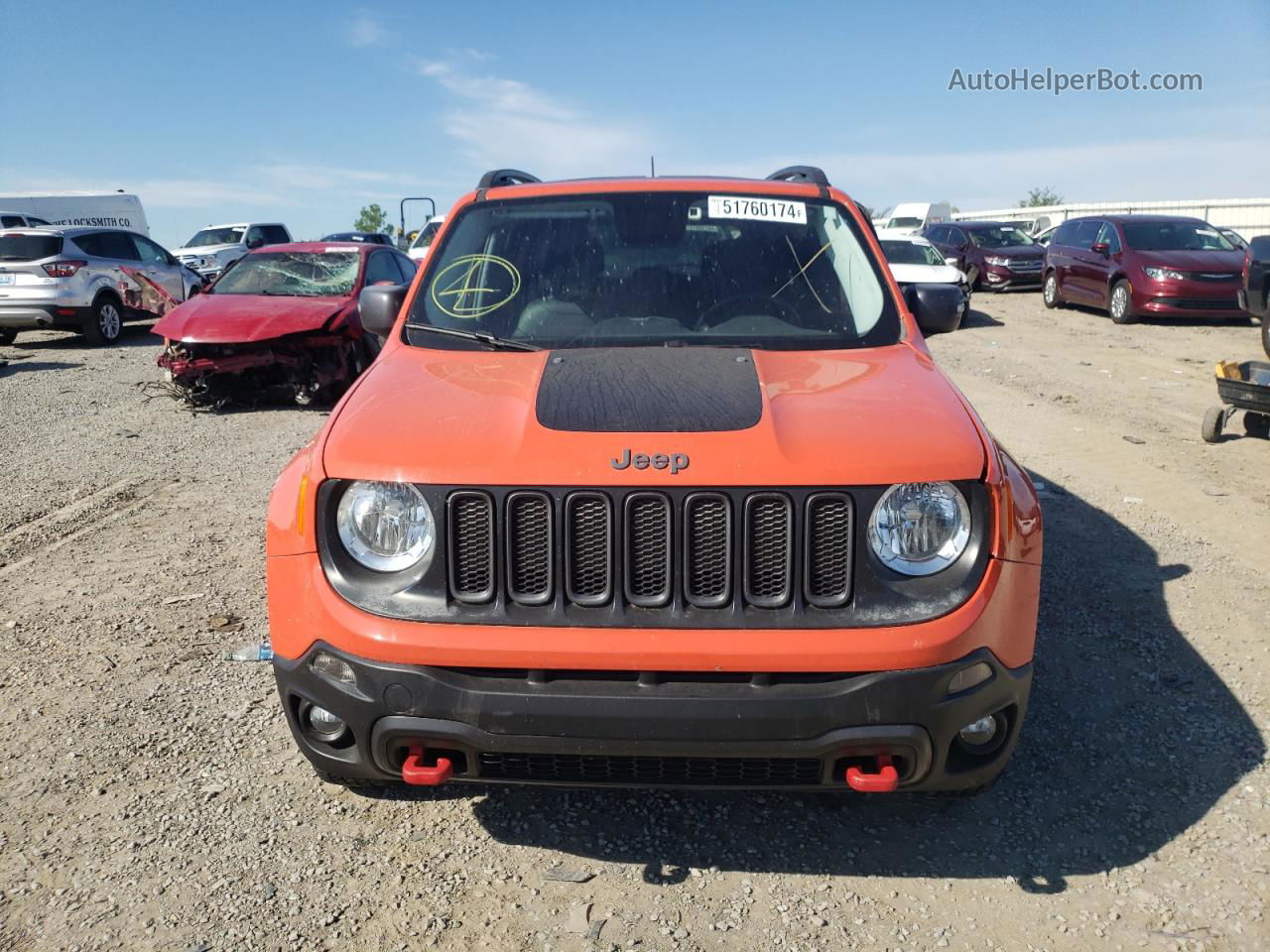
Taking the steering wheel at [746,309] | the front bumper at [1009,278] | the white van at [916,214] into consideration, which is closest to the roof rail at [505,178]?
the steering wheel at [746,309]

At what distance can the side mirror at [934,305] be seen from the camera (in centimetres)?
379

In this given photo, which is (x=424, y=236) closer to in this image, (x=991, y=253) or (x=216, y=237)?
(x=216, y=237)

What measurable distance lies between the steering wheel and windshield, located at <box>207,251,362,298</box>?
7.23m

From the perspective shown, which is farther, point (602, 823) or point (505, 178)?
point (505, 178)

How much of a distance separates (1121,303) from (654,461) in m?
16.3

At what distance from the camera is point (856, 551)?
7.91 ft

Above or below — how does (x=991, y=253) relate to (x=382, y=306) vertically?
above

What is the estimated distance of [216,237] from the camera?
87.6ft

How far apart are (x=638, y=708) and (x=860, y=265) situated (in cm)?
207

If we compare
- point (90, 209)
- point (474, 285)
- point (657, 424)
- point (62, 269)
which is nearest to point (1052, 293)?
point (62, 269)

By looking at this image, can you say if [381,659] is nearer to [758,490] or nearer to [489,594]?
[489,594]

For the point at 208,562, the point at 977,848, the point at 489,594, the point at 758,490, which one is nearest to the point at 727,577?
the point at 758,490

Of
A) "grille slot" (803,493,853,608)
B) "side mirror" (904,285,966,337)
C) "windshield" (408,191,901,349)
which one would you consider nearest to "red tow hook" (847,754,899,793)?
"grille slot" (803,493,853,608)

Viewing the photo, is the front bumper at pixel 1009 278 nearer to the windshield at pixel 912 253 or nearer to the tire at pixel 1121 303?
the tire at pixel 1121 303
